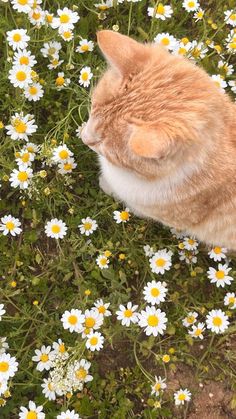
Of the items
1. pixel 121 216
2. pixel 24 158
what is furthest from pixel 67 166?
pixel 121 216

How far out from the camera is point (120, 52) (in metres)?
2.12

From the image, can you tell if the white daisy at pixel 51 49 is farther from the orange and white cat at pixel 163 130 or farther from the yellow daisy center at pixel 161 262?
the yellow daisy center at pixel 161 262

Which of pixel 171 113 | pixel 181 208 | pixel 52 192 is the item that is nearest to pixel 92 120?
pixel 171 113

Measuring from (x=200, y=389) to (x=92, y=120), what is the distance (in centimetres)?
224

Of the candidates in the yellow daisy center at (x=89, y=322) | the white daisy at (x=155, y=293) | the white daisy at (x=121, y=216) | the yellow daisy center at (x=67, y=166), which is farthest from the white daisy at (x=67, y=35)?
the yellow daisy center at (x=89, y=322)

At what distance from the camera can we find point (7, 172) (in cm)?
319

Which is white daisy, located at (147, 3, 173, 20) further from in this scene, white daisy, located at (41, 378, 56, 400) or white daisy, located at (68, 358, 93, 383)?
white daisy, located at (41, 378, 56, 400)

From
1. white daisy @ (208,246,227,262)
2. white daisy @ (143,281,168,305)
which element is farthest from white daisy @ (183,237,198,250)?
white daisy @ (143,281,168,305)

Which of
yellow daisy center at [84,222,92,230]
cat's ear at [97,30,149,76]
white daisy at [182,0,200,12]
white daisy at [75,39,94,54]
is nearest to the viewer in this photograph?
cat's ear at [97,30,149,76]

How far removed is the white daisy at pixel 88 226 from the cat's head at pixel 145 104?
3.23ft

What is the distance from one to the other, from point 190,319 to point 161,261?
0.45m

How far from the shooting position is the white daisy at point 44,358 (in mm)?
2852

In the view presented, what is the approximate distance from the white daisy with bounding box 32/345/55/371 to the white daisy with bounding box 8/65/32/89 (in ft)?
5.76

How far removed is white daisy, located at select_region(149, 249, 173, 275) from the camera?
10.2 feet
